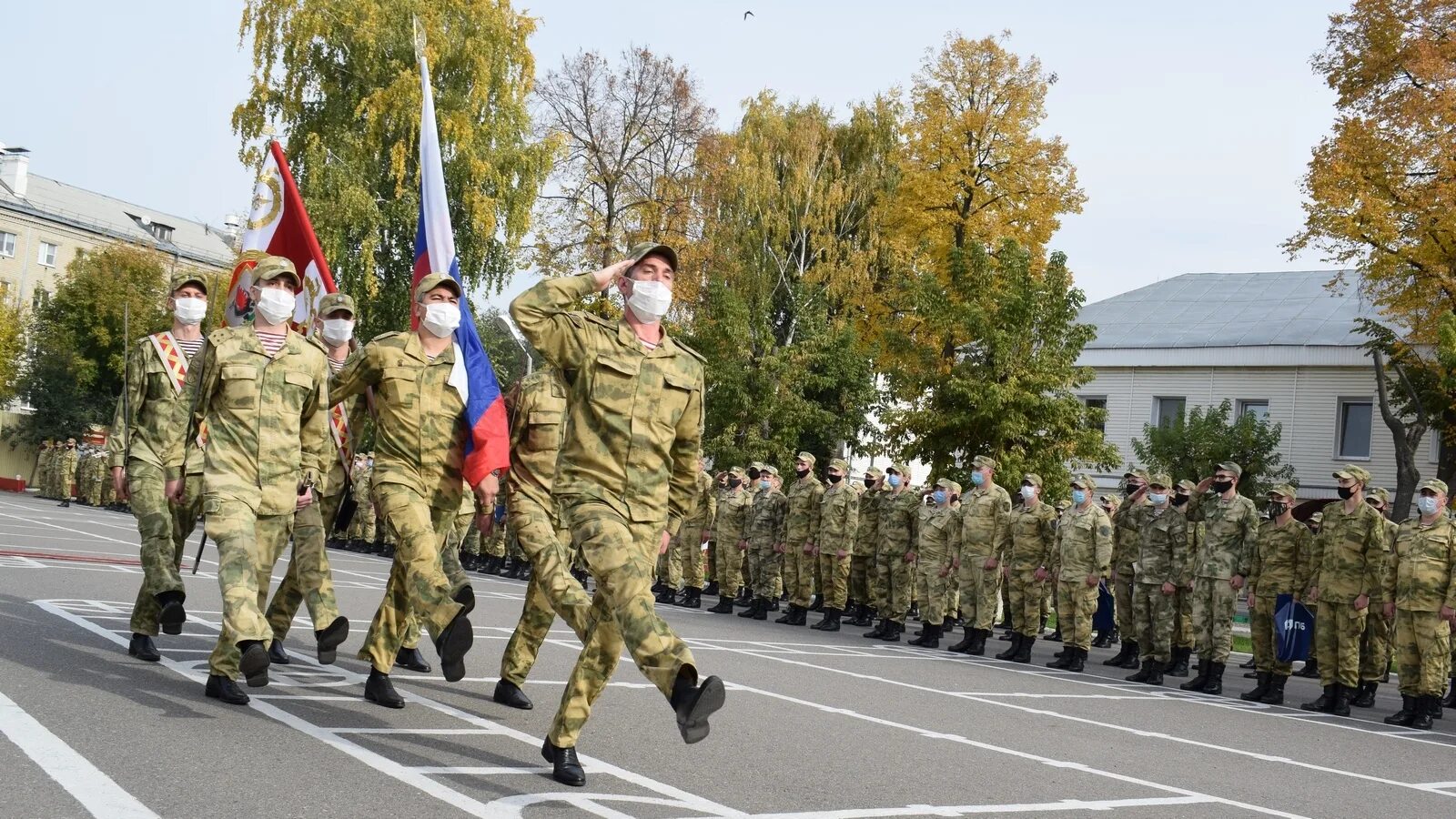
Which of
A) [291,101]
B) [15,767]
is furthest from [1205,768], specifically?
[291,101]

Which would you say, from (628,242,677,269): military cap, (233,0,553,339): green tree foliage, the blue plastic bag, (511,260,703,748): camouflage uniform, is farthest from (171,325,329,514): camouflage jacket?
(233,0,553,339): green tree foliage

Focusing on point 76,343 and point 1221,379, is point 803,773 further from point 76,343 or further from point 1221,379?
point 76,343

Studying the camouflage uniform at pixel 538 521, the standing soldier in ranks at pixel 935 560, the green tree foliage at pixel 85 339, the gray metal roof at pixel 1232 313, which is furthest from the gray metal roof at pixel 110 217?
the camouflage uniform at pixel 538 521

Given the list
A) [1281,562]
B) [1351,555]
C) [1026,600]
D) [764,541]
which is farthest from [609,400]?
[764,541]

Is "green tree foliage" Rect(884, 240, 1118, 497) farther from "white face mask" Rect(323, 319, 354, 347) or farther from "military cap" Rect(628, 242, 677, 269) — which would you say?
"military cap" Rect(628, 242, 677, 269)

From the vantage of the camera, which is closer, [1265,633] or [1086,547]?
[1265,633]

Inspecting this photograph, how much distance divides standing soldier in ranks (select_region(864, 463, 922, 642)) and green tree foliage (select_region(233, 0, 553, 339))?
1725 cm

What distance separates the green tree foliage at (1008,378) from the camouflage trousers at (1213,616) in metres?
9.05

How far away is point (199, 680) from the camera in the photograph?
812 centimetres

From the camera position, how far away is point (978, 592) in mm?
17062

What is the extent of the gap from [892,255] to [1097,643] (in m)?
17.7

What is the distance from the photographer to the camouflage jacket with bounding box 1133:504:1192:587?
15.9 meters

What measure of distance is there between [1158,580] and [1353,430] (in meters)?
27.6

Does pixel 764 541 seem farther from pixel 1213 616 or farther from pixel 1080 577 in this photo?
pixel 1213 616
